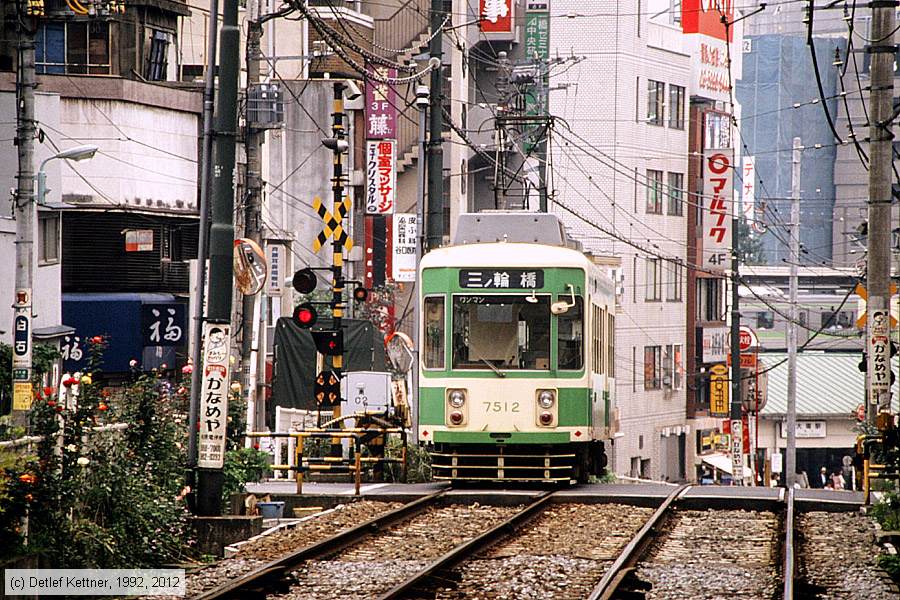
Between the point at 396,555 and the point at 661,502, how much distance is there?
A: 564 centimetres

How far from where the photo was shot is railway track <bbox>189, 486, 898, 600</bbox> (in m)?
11.3

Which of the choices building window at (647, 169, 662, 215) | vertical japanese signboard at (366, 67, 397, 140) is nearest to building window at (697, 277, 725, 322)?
building window at (647, 169, 662, 215)

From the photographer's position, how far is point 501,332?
63.5 feet

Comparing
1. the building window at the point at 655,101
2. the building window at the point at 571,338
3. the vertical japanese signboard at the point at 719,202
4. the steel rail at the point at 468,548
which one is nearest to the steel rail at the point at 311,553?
the steel rail at the point at 468,548

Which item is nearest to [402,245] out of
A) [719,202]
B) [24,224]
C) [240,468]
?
[719,202]

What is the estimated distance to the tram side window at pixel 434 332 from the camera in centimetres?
1931

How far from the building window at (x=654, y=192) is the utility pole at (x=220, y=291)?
37.8m

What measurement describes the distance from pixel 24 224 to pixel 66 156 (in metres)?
2.72

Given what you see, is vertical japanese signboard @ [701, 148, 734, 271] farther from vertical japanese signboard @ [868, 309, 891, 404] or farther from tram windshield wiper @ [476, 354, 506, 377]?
tram windshield wiper @ [476, 354, 506, 377]

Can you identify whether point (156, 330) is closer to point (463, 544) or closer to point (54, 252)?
point (54, 252)

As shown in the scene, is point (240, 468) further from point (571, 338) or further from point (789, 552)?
point (789, 552)

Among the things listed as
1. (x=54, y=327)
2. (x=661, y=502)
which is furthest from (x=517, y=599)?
(x=54, y=327)

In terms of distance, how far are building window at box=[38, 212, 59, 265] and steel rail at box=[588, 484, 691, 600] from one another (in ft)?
60.2

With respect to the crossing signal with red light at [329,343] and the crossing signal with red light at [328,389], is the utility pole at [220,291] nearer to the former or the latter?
the crossing signal with red light at [329,343]
